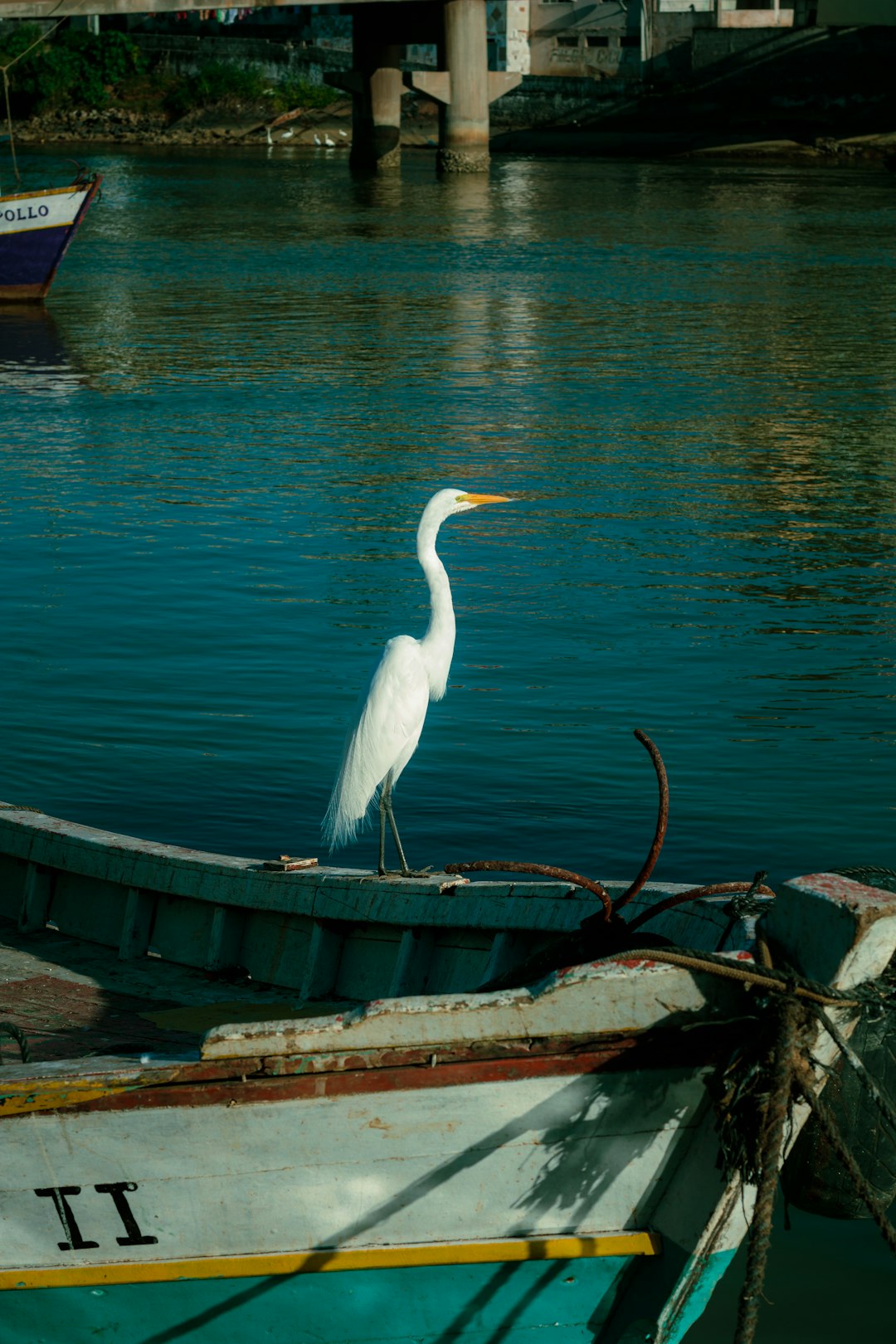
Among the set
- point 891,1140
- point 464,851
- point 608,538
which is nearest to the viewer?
point 891,1140

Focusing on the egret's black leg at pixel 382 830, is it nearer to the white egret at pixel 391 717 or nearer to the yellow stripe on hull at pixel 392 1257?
the white egret at pixel 391 717

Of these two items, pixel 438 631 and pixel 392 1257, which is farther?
pixel 438 631

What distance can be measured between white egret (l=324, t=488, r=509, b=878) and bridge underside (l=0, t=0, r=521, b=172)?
168 ft

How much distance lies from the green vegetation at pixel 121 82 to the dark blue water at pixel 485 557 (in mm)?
48138

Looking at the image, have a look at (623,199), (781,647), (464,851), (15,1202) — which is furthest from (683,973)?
(623,199)

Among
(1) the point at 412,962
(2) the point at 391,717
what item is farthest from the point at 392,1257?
(2) the point at 391,717

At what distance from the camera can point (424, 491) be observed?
57.1 feet

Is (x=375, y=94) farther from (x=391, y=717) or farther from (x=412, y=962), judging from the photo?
(x=412, y=962)

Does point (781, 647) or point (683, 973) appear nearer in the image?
point (683, 973)

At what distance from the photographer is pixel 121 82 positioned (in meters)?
82.6

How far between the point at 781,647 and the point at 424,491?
18.9 feet

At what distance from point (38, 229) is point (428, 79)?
30272 millimetres

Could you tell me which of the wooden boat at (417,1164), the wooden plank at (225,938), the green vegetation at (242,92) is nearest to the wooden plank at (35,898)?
the wooden plank at (225,938)

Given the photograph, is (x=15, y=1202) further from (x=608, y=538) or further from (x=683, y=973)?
(x=608, y=538)
